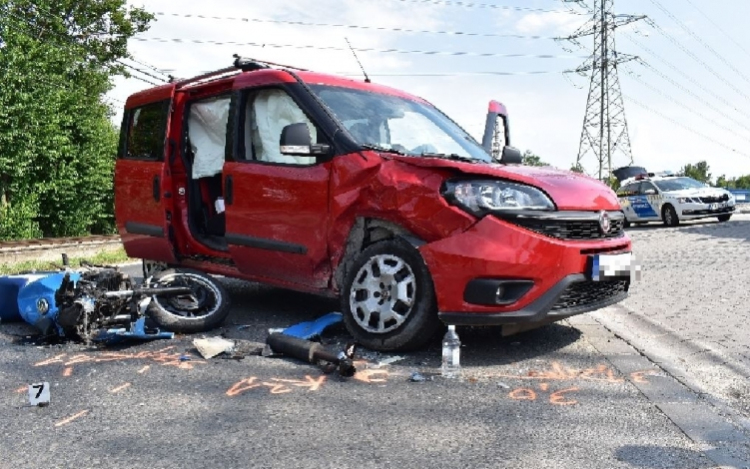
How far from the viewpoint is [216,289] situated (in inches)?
218

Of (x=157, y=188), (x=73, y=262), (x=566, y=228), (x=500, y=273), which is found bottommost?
(x=73, y=262)

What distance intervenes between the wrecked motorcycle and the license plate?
2.83 meters

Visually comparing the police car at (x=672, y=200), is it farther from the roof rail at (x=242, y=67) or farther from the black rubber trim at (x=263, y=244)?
the black rubber trim at (x=263, y=244)

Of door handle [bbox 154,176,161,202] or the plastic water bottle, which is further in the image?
door handle [bbox 154,176,161,202]

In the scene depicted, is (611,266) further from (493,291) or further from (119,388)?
(119,388)

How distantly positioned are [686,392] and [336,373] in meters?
1.91

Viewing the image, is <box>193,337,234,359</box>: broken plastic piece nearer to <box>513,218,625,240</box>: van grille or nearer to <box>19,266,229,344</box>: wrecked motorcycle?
<box>19,266,229,344</box>: wrecked motorcycle

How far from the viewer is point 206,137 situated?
6277 mm

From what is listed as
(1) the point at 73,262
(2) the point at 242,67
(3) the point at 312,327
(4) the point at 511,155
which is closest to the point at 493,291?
(3) the point at 312,327

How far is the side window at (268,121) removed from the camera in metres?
5.10

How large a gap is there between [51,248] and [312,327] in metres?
12.6

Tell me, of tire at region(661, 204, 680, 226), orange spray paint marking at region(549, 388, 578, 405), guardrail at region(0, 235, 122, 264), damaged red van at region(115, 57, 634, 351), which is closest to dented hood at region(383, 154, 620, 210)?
damaged red van at region(115, 57, 634, 351)

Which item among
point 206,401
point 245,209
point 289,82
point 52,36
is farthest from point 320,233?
point 52,36

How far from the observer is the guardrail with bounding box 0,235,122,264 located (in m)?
14.4
